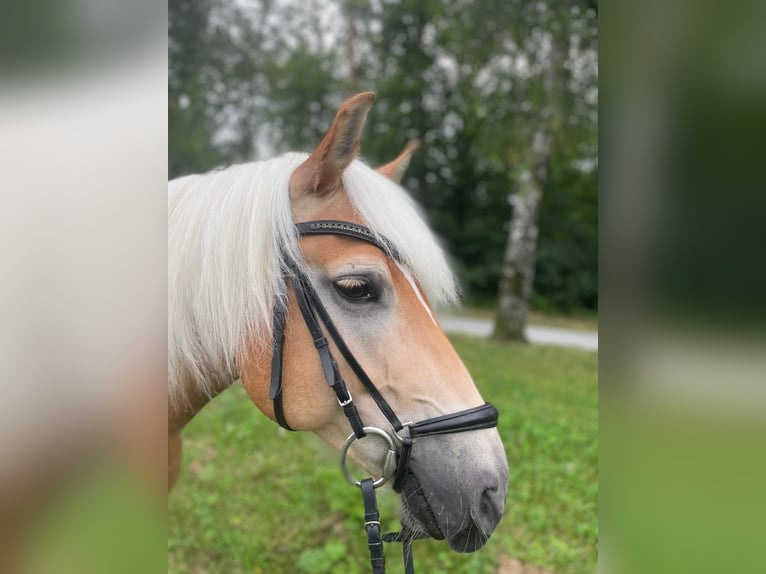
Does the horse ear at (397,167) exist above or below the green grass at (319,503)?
above

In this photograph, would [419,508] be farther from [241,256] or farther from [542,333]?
[542,333]

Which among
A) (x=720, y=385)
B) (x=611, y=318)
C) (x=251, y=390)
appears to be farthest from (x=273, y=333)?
(x=720, y=385)

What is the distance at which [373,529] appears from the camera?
1189 millimetres

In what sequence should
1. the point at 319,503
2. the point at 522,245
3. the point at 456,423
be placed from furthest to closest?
the point at 522,245
the point at 319,503
the point at 456,423

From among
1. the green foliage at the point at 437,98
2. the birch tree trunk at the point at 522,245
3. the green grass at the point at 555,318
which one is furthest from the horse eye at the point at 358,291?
the green grass at the point at 555,318

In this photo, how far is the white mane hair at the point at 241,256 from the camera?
124 centimetres

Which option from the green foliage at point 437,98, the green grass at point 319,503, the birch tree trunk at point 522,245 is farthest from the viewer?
the birch tree trunk at point 522,245

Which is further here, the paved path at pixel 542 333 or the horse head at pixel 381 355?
the paved path at pixel 542 333

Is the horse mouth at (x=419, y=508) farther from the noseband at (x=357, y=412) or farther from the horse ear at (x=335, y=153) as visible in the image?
the horse ear at (x=335, y=153)

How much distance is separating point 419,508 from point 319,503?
2239mm

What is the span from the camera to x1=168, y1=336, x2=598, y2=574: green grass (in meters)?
2.75

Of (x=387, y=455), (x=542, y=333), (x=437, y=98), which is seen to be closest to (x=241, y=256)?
(x=387, y=455)

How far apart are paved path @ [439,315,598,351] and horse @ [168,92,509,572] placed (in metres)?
6.64

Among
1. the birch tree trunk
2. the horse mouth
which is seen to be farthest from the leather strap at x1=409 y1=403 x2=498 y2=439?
the birch tree trunk
